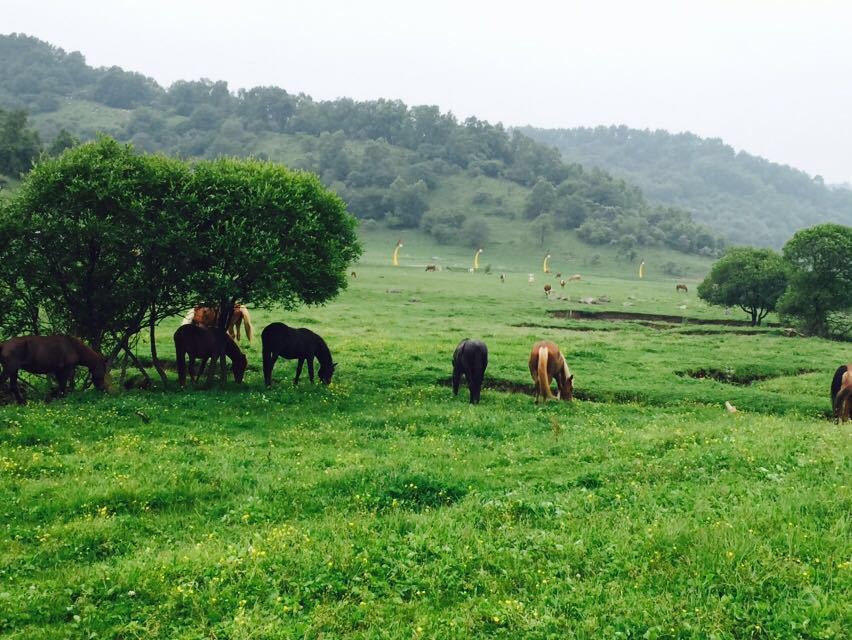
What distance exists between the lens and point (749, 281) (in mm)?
46188

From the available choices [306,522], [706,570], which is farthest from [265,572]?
[706,570]

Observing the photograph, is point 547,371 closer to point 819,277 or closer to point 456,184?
point 819,277

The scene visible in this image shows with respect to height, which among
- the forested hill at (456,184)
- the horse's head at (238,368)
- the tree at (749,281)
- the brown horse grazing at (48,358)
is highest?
the forested hill at (456,184)

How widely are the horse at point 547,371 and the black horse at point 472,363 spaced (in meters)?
1.74

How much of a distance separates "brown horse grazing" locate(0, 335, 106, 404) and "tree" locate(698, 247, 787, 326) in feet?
148

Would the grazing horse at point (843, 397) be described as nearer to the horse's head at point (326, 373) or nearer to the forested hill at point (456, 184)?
the horse's head at point (326, 373)

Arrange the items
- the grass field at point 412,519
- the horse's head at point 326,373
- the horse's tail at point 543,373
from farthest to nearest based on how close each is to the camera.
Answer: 1. the horse's head at point 326,373
2. the horse's tail at point 543,373
3. the grass field at point 412,519

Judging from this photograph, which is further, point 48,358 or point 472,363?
point 472,363

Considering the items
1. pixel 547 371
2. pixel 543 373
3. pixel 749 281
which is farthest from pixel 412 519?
pixel 749 281

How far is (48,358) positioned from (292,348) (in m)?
7.23

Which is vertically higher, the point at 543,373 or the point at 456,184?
the point at 456,184

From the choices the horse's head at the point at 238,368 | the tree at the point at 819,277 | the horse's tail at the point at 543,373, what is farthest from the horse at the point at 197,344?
the tree at the point at 819,277

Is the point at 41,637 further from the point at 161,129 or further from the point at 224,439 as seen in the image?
the point at 161,129

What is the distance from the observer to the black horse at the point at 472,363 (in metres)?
19.4
